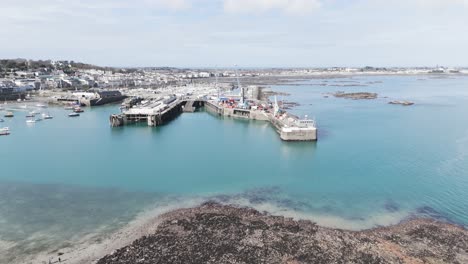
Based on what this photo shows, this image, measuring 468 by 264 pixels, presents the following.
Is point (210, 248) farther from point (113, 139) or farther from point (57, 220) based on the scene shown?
point (113, 139)

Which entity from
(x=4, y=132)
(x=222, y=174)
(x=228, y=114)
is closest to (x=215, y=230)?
(x=222, y=174)

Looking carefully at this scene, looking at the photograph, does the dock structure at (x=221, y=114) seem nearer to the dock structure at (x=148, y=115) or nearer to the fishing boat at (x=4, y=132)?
the dock structure at (x=148, y=115)

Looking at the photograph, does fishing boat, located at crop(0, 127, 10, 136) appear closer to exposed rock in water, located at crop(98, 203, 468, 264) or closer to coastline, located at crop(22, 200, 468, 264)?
coastline, located at crop(22, 200, 468, 264)

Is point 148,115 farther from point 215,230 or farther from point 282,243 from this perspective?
point 282,243

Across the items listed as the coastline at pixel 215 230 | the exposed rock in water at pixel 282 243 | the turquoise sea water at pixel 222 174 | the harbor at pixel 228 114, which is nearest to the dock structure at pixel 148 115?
the harbor at pixel 228 114

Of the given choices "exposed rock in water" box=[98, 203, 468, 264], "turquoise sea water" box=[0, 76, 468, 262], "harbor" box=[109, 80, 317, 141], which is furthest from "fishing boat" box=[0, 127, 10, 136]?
"exposed rock in water" box=[98, 203, 468, 264]

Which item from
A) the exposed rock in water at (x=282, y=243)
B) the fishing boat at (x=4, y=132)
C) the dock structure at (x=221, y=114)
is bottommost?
the exposed rock in water at (x=282, y=243)

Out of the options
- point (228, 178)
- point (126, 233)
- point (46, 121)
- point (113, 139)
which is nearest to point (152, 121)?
point (113, 139)
